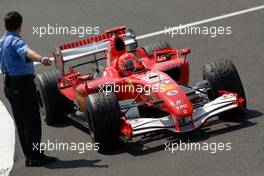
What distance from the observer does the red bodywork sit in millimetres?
11958

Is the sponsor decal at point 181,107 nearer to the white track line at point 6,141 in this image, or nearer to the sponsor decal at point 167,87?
the sponsor decal at point 167,87

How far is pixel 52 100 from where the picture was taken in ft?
45.5

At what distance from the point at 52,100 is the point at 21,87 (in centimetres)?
223

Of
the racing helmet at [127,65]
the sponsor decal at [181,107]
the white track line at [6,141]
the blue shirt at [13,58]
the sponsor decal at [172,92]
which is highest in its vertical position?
the blue shirt at [13,58]

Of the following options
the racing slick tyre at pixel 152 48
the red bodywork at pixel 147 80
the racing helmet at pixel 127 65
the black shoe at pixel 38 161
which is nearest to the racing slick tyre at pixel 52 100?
the red bodywork at pixel 147 80

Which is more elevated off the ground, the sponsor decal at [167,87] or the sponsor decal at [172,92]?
the sponsor decal at [167,87]

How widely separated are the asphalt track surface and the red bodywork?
51 centimetres

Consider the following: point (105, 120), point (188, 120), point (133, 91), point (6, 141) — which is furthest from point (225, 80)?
point (6, 141)

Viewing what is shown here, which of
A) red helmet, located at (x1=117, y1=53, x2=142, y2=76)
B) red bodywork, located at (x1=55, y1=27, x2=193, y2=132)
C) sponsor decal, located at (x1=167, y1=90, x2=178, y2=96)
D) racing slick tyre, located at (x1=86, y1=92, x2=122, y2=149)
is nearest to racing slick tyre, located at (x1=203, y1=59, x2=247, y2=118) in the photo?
red bodywork, located at (x1=55, y1=27, x2=193, y2=132)

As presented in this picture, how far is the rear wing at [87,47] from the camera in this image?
46.6 ft

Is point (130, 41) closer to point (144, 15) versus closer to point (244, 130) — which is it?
point (244, 130)

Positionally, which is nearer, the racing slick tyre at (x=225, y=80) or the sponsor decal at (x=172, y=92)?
the sponsor decal at (x=172, y=92)

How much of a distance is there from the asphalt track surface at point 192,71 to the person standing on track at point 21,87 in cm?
27

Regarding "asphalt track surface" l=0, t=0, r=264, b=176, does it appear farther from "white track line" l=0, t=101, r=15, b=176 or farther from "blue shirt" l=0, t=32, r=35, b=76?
"blue shirt" l=0, t=32, r=35, b=76
